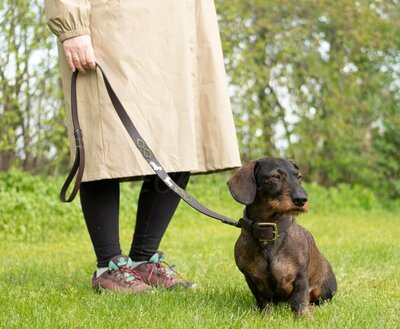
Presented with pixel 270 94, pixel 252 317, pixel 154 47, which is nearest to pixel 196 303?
pixel 252 317

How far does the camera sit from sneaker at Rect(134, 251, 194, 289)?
4.04 metres

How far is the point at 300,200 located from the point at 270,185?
204 millimetres

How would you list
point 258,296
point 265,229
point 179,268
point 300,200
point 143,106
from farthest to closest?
point 179,268
point 143,106
point 258,296
point 265,229
point 300,200

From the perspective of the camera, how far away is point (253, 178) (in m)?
3.33

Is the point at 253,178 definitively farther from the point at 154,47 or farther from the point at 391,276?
the point at 391,276

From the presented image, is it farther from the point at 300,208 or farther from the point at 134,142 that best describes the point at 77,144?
the point at 300,208

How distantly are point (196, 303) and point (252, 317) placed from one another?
14.3 inches

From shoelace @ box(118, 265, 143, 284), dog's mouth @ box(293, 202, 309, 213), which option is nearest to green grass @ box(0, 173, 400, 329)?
shoelace @ box(118, 265, 143, 284)

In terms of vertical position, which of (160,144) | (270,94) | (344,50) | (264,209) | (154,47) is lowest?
(264,209)

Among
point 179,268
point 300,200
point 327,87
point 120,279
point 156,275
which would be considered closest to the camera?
point 300,200

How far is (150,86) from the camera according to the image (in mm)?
3730

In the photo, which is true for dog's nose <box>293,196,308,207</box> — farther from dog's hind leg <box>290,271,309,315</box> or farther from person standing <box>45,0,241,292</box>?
person standing <box>45,0,241,292</box>

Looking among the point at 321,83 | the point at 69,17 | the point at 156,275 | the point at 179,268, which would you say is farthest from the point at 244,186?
the point at 321,83

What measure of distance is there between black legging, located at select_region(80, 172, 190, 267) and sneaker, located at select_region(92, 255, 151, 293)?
6 cm
